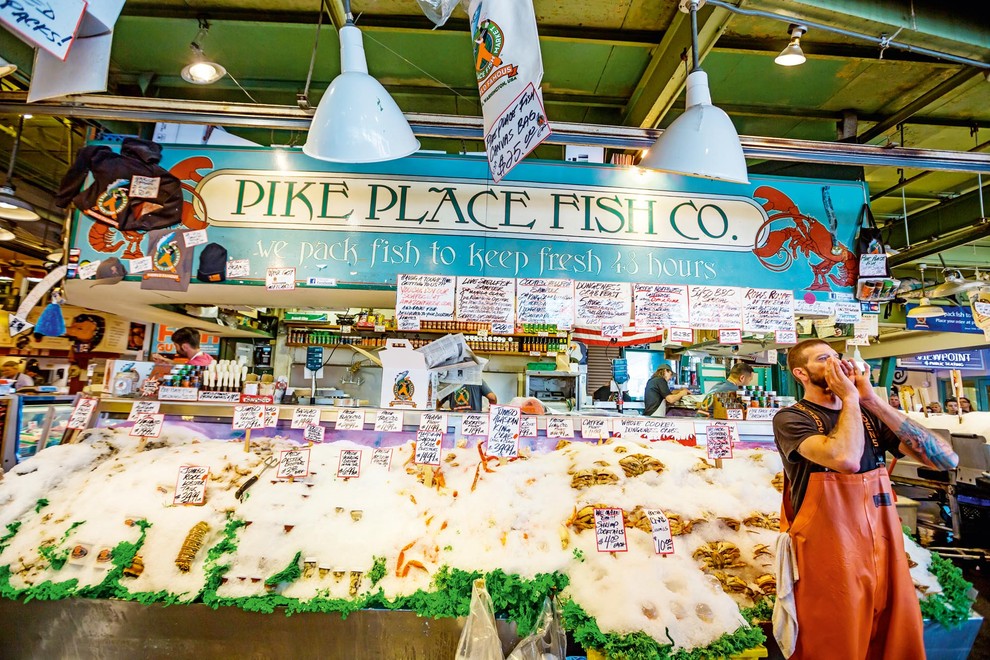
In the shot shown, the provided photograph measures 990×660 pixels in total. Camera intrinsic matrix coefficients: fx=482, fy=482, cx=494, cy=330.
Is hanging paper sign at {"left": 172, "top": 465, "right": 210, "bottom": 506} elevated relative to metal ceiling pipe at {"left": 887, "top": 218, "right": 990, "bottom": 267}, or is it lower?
lower

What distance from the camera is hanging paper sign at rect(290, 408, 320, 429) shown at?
2.98 meters

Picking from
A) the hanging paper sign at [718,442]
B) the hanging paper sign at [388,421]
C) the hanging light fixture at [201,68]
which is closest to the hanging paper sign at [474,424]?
the hanging paper sign at [388,421]

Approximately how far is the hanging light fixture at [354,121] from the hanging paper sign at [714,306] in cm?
229

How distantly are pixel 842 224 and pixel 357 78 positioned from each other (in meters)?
3.61

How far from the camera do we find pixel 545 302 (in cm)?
334

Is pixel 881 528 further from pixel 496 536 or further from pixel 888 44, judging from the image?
pixel 888 44

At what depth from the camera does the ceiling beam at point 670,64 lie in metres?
3.12

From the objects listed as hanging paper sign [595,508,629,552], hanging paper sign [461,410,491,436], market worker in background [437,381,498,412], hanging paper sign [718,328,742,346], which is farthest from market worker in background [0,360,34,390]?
hanging paper sign [718,328,742,346]

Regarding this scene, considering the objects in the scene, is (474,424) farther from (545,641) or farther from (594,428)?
(545,641)

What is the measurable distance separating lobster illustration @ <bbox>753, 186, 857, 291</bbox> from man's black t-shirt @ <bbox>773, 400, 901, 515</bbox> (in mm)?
1659

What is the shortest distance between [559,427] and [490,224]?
1.51 m

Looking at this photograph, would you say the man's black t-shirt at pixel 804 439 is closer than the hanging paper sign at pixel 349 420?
Yes

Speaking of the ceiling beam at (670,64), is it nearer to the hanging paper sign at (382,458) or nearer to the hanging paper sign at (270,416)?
the hanging paper sign at (382,458)

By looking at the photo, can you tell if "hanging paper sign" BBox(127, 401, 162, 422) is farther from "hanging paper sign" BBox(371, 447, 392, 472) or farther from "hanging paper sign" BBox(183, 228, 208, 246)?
"hanging paper sign" BBox(371, 447, 392, 472)
